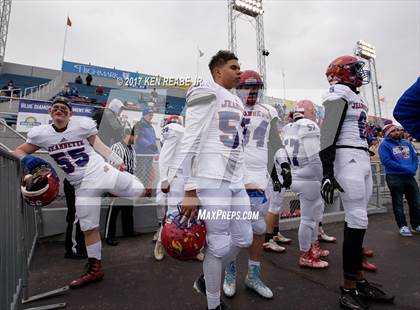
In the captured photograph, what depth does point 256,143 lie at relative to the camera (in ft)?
10.5

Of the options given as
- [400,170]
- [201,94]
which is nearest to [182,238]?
[201,94]

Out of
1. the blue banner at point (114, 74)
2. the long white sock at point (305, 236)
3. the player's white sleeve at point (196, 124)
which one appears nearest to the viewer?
the player's white sleeve at point (196, 124)

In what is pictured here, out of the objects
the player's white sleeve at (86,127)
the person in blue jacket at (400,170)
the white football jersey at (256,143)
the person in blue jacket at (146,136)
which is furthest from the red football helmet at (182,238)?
the person in blue jacket at (400,170)

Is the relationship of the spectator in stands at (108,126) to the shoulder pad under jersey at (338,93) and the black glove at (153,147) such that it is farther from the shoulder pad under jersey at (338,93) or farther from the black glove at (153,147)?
the shoulder pad under jersey at (338,93)

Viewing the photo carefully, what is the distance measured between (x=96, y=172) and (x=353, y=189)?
2.81 meters

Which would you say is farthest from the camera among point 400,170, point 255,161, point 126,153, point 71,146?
point 400,170

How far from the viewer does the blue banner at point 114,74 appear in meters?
27.0

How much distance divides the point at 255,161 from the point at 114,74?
93.7 feet

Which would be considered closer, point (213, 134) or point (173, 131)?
point (213, 134)

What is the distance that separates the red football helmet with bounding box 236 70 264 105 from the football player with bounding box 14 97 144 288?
181 centimetres

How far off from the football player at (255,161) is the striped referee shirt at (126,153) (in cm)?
232

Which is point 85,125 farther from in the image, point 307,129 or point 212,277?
point 307,129

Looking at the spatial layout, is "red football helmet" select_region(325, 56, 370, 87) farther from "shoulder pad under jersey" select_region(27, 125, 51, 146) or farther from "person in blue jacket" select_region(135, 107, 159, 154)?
"person in blue jacket" select_region(135, 107, 159, 154)

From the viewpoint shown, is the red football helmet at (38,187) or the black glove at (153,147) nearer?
the red football helmet at (38,187)
